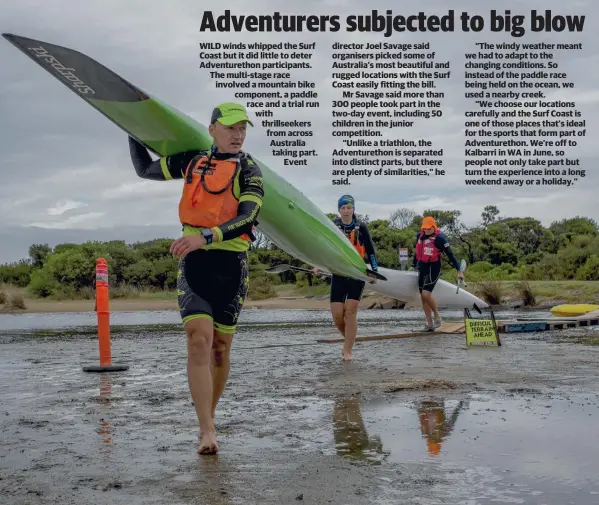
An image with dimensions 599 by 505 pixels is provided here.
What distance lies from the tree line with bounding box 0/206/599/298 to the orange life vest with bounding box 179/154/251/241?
28546 millimetres

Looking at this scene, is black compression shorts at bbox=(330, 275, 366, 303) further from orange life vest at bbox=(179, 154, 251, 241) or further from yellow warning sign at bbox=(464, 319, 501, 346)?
orange life vest at bbox=(179, 154, 251, 241)

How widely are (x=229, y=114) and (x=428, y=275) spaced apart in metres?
9.45

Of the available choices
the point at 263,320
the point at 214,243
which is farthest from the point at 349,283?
the point at 263,320

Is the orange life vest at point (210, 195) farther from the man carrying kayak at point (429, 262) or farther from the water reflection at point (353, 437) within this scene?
the man carrying kayak at point (429, 262)

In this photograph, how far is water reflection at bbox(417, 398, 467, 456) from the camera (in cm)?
456

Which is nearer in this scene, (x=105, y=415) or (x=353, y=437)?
(x=353, y=437)

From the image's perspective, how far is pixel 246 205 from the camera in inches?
184

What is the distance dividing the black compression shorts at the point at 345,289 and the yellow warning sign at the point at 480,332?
2020mm

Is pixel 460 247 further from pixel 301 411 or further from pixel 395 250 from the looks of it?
pixel 301 411

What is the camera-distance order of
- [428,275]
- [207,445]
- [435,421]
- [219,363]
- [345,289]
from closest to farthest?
[207,445] < [219,363] < [435,421] < [345,289] < [428,275]

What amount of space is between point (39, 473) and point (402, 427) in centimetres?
221

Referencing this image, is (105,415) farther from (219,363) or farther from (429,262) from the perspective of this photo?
(429,262)

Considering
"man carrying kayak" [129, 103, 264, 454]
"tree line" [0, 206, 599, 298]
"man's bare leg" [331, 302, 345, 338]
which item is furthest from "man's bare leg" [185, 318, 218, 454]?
"tree line" [0, 206, 599, 298]

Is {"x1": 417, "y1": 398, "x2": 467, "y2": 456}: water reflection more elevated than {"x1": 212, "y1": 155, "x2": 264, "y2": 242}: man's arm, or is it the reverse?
{"x1": 212, "y1": 155, "x2": 264, "y2": 242}: man's arm
